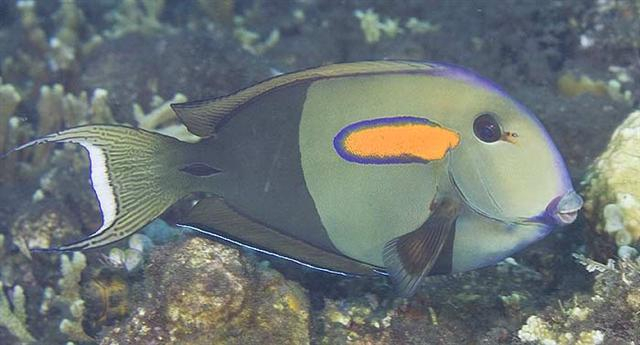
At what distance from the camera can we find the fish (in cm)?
242

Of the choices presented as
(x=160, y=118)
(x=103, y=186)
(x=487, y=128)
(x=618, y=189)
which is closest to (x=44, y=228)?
(x=160, y=118)

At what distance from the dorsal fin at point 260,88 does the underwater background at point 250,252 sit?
493mm

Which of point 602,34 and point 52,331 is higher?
point 602,34

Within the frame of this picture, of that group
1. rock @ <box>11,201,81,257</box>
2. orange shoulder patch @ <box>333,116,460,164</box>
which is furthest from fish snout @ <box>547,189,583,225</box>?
rock @ <box>11,201,81,257</box>

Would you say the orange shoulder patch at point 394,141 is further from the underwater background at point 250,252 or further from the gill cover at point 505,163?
the underwater background at point 250,252

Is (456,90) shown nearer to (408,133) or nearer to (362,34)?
(408,133)

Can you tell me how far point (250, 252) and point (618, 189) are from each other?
1.80 meters

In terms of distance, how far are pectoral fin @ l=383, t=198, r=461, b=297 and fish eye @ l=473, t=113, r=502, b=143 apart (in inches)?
10.3

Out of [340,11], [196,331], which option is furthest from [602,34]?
[196,331]

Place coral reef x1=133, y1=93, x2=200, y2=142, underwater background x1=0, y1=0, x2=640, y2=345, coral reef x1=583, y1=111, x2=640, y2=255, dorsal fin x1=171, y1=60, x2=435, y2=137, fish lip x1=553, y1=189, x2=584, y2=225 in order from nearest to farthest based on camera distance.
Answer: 1. fish lip x1=553, y1=189, x2=584, y2=225
2. dorsal fin x1=171, y1=60, x2=435, y2=137
3. underwater background x1=0, y1=0, x2=640, y2=345
4. coral reef x1=583, y1=111, x2=640, y2=255
5. coral reef x1=133, y1=93, x2=200, y2=142

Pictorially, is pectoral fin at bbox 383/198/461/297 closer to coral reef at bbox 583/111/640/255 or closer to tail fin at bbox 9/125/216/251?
tail fin at bbox 9/125/216/251

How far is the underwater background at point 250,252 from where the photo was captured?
106 inches

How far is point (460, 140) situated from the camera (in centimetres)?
245

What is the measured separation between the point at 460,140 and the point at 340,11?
→ 5065 millimetres
